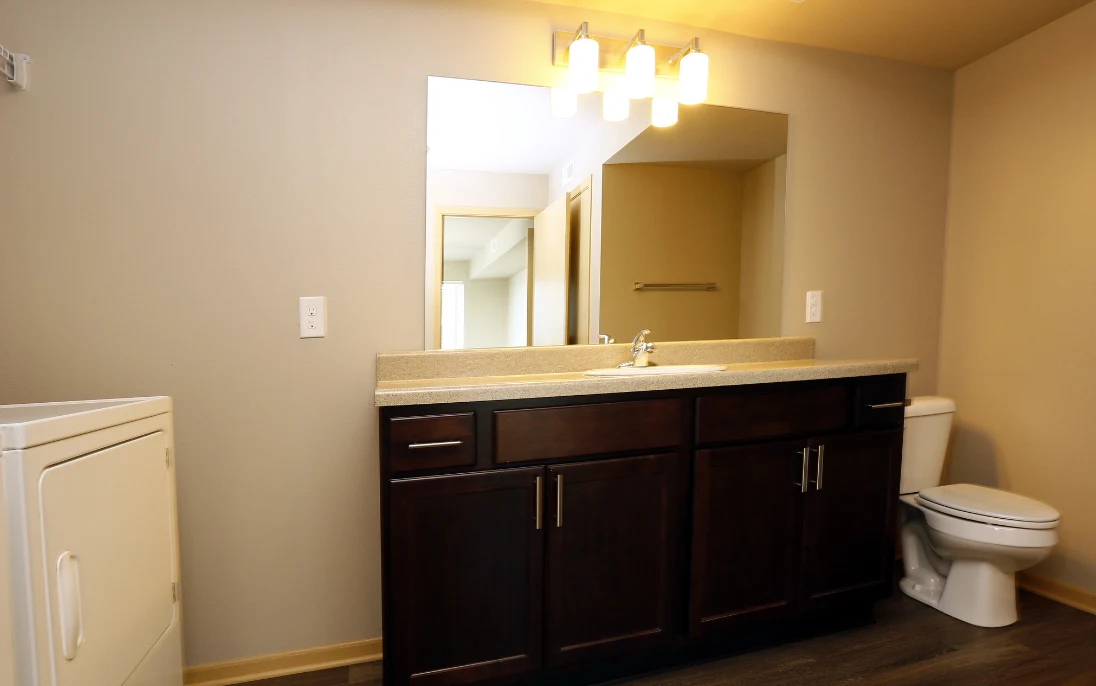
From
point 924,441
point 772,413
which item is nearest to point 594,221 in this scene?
point 772,413

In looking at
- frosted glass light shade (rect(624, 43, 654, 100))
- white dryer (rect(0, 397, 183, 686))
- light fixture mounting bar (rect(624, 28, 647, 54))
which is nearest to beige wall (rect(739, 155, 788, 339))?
frosted glass light shade (rect(624, 43, 654, 100))

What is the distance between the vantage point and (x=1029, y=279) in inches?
91.5

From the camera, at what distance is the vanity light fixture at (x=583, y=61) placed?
1.90 m

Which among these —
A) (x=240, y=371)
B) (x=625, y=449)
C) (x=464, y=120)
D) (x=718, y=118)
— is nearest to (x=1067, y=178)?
(x=718, y=118)

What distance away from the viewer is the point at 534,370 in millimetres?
1983

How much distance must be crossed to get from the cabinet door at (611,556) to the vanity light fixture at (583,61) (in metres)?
1.26

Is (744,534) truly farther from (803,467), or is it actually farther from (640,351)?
(640,351)

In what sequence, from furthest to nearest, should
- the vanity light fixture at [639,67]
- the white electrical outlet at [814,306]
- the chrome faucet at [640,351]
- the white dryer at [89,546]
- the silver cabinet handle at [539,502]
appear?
the white electrical outlet at [814,306]
the chrome faucet at [640,351]
the vanity light fixture at [639,67]
the silver cabinet handle at [539,502]
the white dryer at [89,546]

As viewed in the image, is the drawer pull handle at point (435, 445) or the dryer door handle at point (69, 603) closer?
the dryer door handle at point (69, 603)

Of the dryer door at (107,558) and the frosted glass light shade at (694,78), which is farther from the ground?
the frosted glass light shade at (694,78)

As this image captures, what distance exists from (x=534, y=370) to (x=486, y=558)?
673mm

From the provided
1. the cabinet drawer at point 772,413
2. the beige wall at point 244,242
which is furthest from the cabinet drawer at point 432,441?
the cabinet drawer at point 772,413

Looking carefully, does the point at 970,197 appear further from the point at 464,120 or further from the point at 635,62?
the point at 464,120

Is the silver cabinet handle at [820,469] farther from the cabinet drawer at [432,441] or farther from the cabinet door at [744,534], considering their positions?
the cabinet drawer at [432,441]
